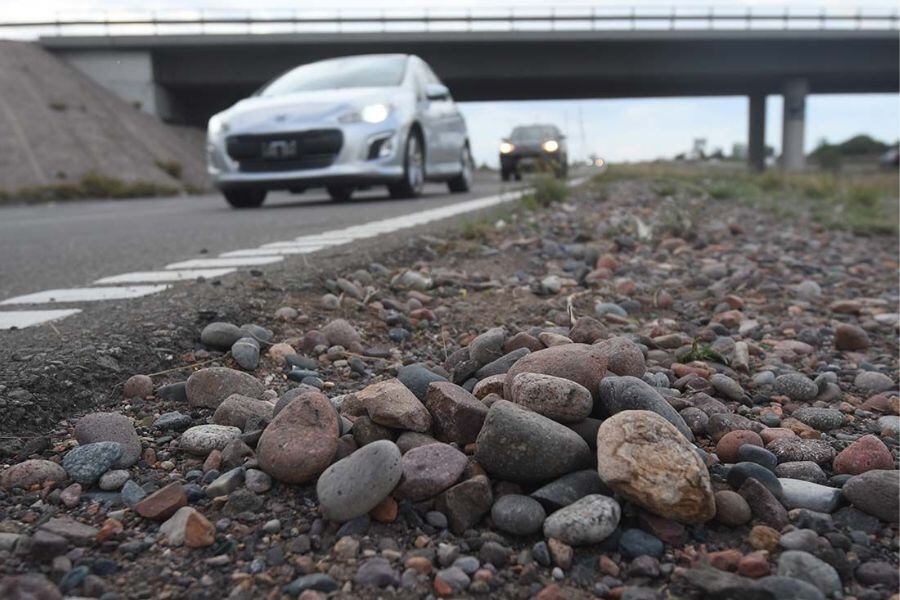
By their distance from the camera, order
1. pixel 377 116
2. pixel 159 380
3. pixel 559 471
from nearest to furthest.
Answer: pixel 559 471 < pixel 159 380 < pixel 377 116

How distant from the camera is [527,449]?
5.30ft

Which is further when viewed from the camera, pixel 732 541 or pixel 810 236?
pixel 810 236

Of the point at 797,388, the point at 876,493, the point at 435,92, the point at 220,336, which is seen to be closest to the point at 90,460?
the point at 220,336

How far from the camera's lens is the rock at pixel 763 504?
1525mm

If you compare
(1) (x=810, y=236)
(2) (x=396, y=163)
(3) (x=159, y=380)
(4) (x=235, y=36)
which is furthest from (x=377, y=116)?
(4) (x=235, y=36)

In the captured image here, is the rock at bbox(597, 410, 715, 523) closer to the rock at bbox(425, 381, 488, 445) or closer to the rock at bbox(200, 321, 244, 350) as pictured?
the rock at bbox(425, 381, 488, 445)

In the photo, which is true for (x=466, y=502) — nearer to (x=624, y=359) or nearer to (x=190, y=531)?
(x=190, y=531)

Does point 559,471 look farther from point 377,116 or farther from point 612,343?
point 377,116

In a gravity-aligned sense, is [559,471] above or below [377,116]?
below

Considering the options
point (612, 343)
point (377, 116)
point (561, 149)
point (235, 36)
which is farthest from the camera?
point (235, 36)

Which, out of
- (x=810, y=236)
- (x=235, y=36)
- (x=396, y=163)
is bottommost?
(x=810, y=236)

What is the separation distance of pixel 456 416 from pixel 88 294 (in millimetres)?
2207

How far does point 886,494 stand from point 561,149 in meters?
23.0

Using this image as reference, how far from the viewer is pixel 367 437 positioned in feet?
5.82
